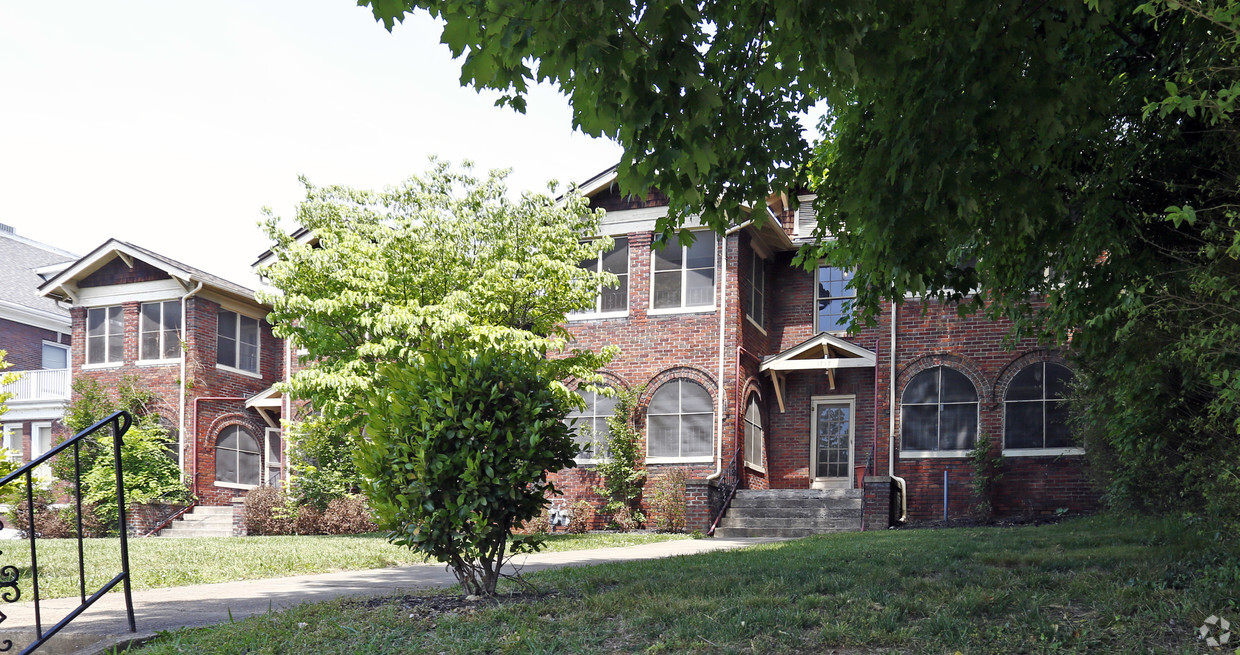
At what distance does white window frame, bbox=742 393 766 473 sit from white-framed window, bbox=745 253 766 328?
1.67 m

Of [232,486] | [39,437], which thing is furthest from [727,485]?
[39,437]

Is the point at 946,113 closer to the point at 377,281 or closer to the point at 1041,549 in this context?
the point at 1041,549

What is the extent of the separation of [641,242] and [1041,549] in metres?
11.9

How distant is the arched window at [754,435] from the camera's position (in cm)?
1958

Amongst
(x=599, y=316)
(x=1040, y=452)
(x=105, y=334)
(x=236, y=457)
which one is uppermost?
(x=599, y=316)

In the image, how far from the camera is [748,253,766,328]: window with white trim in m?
19.8

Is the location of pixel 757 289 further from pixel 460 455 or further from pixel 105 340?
pixel 105 340

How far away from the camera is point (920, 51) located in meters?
5.85

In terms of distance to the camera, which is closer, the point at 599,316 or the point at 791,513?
the point at 791,513

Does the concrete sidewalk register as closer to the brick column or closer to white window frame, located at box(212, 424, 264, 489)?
the brick column

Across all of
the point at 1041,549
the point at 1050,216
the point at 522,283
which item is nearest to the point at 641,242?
the point at 522,283

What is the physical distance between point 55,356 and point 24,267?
3.77m

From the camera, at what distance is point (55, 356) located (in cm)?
3206

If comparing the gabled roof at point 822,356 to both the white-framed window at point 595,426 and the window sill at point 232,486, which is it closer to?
the white-framed window at point 595,426
